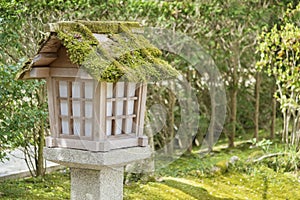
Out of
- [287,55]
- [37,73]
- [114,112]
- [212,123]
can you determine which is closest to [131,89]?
[114,112]

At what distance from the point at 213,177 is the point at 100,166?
3.17 metres

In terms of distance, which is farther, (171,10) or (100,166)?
(171,10)

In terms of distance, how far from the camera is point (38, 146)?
22.2 ft

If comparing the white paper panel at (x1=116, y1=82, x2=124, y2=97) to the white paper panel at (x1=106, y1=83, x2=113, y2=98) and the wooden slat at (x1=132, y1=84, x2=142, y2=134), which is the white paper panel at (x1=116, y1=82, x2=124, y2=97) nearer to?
the white paper panel at (x1=106, y1=83, x2=113, y2=98)

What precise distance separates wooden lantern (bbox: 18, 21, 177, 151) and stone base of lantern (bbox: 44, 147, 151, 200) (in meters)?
0.05

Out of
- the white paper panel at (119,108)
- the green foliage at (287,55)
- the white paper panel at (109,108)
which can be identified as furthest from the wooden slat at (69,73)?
the green foliage at (287,55)

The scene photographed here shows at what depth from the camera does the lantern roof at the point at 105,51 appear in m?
3.90

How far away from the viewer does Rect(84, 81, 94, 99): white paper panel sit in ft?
13.3

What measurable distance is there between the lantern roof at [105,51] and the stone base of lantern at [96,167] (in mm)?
601

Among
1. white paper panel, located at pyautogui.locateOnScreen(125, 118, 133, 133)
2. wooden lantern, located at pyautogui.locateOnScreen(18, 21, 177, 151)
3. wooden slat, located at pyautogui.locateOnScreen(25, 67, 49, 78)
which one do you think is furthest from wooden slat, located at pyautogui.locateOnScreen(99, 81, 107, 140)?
wooden slat, located at pyautogui.locateOnScreen(25, 67, 49, 78)

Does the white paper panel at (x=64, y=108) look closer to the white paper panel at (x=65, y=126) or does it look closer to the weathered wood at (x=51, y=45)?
the white paper panel at (x=65, y=126)

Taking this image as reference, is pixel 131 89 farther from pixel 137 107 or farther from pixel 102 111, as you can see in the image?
pixel 102 111

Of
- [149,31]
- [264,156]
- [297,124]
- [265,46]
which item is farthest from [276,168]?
[149,31]

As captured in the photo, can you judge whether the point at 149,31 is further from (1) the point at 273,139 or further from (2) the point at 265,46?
(1) the point at 273,139
